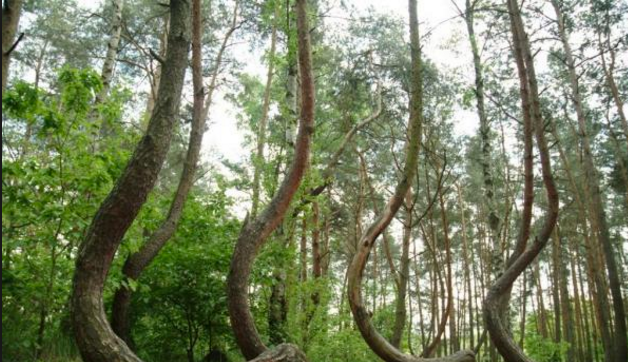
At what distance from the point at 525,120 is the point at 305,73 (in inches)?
120

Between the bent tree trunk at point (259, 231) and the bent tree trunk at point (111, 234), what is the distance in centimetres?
182

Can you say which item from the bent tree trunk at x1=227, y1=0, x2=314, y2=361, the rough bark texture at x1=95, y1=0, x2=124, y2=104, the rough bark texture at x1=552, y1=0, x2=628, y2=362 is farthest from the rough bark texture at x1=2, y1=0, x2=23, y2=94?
the rough bark texture at x1=552, y1=0, x2=628, y2=362

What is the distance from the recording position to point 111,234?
332cm

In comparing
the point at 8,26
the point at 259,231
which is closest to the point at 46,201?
the point at 8,26

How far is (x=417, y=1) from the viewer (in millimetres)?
6074

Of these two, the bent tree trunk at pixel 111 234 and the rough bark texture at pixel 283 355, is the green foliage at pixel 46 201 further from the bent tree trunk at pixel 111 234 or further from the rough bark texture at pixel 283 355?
the rough bark texture at pixel 283 355

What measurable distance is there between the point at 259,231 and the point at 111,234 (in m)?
2.09

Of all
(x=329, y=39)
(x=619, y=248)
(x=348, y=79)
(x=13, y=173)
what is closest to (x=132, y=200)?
(x=13, y=173)

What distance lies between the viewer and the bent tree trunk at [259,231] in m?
→ 5.04

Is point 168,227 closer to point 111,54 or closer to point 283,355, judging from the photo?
point 283,355

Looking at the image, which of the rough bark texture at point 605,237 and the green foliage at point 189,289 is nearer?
the green foliage at point 189,289

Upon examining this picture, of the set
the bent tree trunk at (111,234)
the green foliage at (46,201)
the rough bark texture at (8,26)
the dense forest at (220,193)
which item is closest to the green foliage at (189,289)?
the dense forest at (220,193)

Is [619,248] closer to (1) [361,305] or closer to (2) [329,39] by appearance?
(2) [329,39]

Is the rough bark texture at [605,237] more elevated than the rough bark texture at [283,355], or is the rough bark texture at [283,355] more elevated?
the rough bark texture at [605,237]
